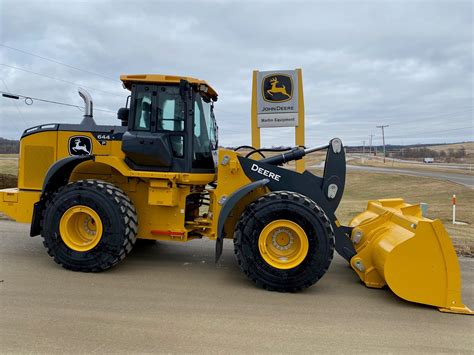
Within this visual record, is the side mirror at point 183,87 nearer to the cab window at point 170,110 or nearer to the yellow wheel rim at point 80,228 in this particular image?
the cab window at point 170,110

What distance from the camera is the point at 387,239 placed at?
467 cm

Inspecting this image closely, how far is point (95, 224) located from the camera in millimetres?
5328

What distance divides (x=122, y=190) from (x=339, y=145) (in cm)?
311

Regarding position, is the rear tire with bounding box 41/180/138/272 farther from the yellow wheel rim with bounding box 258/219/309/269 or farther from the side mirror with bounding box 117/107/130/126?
the yellow wheel rim with bounding box 258/219/309/269

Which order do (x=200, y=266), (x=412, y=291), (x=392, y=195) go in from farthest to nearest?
(x=392, y=195), (x=200, y=266), (x=412, y=291)

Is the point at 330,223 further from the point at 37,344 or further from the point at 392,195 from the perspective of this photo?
the point at 392,195

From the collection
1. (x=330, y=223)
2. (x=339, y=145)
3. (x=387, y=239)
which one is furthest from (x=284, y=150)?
(x=387, y=239)

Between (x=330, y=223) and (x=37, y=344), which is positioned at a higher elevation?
(x=330, y=223)

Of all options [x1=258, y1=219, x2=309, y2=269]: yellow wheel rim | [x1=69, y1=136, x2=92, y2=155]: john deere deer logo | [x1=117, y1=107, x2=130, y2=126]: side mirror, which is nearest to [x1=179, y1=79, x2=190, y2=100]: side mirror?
[x1=117, y1=107, x2=130, y2=126]: side mirror

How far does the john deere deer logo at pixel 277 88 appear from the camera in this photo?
937 cm

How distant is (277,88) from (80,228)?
5862mm

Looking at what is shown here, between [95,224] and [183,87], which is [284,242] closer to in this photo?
[183,87]

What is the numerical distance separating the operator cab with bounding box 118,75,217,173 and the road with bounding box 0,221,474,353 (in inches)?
59.2

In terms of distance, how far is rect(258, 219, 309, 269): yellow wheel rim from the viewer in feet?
15.4
